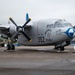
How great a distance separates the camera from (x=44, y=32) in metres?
28.2

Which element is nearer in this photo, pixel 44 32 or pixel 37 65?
pixel 37 65

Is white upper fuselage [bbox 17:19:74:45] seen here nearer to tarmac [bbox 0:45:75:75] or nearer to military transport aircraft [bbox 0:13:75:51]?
military transport aircraft [bbox 0:13:75:51]

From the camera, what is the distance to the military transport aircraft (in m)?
25.9

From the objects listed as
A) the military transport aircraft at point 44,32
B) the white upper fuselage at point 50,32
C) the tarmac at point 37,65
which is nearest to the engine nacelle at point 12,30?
the military transport aircraft at point 44,32

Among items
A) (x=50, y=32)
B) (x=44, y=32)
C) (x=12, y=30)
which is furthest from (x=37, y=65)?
(x=12, y=30)

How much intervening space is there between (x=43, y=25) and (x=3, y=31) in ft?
23.6

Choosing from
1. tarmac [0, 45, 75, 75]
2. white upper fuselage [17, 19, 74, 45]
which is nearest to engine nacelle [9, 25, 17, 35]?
white upper fuselage [17, 19, 74, 45]

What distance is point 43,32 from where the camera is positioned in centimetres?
2827

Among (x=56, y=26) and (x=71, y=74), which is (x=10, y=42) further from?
(x=71, y=74)

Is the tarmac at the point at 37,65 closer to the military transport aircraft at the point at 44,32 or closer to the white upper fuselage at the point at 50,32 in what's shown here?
the white upper fuselage at the point at 50,32

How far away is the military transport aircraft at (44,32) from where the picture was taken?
25938mm

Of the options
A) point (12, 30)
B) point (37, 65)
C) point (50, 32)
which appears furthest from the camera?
point (12, 30)

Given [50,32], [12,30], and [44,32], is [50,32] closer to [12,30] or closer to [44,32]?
[44,32]

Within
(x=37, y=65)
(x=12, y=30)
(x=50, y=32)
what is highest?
(x=12, y=30)
